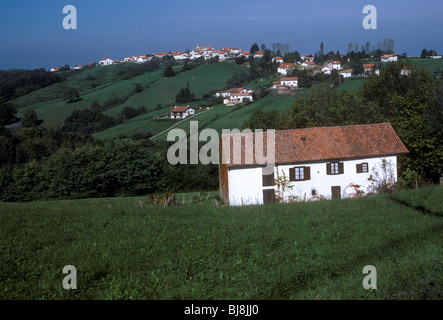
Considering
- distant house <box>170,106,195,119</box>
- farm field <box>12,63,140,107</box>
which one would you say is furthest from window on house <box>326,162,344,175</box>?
farm field <box>12,63,140,107</box>

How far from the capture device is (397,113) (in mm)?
37781

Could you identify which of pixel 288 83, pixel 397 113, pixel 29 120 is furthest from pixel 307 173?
pixel 29 120

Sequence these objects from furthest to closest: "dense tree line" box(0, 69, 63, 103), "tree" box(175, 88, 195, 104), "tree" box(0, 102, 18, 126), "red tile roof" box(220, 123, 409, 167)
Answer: "dense tree line" box(0, 69, 63, 103), "tree" box(175, 88, 195, 104), "tree" box(0, 102, 18, 126), "red tile roof" box(220, 123, 409, 167)

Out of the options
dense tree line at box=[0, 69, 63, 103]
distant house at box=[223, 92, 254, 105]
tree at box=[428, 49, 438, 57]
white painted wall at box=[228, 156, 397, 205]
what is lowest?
white painted wall at box=[228, 156, 397, 205]

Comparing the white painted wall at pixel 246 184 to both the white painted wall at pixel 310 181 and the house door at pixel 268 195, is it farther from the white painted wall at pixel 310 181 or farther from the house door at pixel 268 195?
the house door at pixel 268 195

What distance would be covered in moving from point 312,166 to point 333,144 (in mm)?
2601

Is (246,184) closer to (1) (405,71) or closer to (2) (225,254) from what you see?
(2) (225,254)

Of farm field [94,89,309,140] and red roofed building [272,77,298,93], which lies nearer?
farm field [94,89,309,140]

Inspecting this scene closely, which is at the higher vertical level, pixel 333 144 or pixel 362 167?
pixel 333 144

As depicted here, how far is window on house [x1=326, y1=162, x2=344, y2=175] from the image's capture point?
91.8 feet

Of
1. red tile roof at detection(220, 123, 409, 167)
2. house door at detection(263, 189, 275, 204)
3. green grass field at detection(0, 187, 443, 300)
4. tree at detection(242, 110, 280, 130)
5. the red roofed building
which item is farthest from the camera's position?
the red roofed building

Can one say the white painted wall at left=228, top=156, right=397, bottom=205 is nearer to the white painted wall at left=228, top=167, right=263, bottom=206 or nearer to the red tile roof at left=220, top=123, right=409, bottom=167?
the white painted wall at left=228, top=167, right=263, bottom=206

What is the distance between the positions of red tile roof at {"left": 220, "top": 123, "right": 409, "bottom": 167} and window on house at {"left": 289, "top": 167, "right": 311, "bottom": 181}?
0.58m

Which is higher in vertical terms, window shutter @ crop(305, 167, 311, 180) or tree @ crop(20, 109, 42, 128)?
tree @ crop(20, 109, 42, 128)
